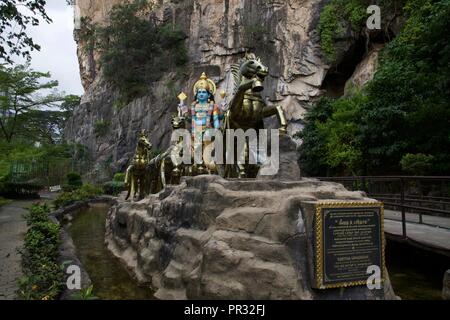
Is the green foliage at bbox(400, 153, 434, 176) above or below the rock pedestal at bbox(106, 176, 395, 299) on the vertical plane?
above

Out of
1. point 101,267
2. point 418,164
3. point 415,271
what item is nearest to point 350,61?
point 418,164

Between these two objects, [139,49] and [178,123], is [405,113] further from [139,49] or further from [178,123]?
[139,49]

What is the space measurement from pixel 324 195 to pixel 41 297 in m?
3.34

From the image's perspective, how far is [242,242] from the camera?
A: 4.39m

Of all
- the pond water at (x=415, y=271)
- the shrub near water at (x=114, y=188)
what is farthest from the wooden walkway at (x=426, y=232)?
the shrub near water at (x=114, y=188)

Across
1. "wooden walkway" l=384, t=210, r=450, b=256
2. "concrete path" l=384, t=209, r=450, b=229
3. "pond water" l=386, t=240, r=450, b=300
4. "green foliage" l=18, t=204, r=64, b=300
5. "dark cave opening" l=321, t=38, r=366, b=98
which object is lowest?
"pond water" l=386, t=240, r=450, b=300

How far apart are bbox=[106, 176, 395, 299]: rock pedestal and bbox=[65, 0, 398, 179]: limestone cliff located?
59.3 ft

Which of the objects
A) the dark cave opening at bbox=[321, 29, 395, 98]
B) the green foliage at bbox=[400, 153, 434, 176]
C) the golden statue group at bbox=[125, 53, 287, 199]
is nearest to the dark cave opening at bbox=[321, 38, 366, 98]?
the dark cave opening at bbox=[321, 29, 395, 98]

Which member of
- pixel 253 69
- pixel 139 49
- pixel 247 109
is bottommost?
pixel 247 109

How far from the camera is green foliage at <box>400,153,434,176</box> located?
10.5 metres

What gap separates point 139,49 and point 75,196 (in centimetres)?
1565

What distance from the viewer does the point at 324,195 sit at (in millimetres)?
4445

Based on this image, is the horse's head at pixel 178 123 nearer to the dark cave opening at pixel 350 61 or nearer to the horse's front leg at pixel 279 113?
the horse's front leg at pixel 279 113

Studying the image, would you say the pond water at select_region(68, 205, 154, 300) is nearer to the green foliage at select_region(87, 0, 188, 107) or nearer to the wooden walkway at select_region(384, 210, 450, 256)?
the wooden walkway at select_region(384, 210, 450, 256)
